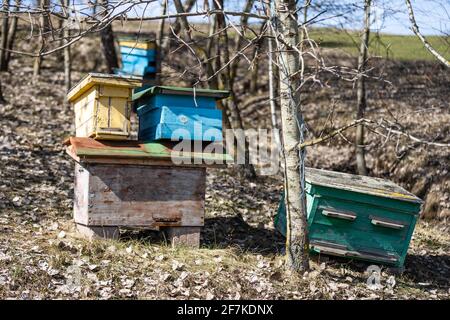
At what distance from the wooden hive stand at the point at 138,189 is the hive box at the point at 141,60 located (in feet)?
28.2

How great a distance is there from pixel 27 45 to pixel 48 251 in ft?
51.0

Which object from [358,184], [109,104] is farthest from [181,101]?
[358,184]

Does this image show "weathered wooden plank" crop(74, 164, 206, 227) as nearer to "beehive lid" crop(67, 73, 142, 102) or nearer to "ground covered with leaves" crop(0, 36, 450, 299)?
"ground covered with leaves" crop(0, 36, 450, 299)

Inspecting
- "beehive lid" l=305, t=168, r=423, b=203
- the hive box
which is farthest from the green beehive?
the hive box

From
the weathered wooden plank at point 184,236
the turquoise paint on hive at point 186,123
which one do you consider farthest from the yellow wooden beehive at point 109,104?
the weathered wooden plank at point 184,236

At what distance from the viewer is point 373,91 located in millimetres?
18438

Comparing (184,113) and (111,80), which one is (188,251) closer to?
(184,113)

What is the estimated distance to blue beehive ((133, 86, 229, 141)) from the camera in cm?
737

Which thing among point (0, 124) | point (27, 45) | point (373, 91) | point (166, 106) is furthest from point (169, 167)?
point (27, 45)

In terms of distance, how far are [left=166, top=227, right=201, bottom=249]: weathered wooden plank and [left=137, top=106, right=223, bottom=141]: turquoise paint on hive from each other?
42.4 inches

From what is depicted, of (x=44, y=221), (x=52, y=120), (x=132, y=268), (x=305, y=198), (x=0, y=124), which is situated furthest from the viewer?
(x=52, y=120)

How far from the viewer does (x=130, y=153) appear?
285 inches

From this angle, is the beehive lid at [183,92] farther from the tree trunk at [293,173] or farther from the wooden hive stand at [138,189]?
the tree trunk at [293,173]

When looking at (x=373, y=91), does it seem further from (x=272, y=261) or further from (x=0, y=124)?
(x=272, y=261)
